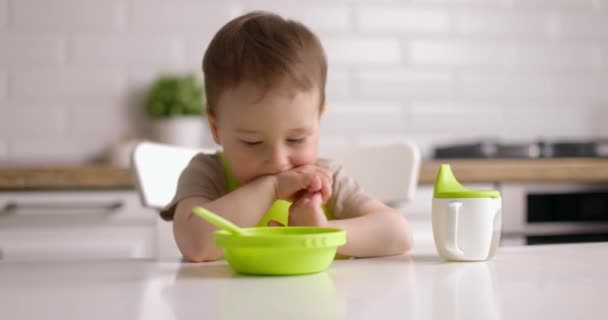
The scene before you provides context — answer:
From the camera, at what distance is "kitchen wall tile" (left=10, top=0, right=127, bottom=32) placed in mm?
2691

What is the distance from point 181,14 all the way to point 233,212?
1821mm

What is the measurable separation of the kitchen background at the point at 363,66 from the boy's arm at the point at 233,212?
1.68m

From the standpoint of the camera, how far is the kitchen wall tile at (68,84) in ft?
8.82

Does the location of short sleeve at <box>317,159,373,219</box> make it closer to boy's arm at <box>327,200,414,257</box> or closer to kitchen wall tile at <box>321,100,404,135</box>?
boy's arm at <box>327,200,414,257</box>

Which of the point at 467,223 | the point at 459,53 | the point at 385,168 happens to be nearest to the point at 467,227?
the point at 467,223

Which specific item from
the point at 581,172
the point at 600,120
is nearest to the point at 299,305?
the point at 581,172

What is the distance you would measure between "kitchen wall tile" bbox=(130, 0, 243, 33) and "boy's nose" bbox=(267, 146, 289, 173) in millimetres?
1760

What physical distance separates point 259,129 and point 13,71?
1856 millimetres

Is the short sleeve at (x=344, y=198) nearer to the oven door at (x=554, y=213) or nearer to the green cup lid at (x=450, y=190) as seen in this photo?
the green cup lid at (x=450, y=190)

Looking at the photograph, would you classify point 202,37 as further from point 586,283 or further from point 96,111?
point 586,283

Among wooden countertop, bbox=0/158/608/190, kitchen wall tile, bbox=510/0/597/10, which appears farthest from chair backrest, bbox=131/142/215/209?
kitchen wall tile, bbox=510/0/597/10

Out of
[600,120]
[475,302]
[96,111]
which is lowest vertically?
[600,120]

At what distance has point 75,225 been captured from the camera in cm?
218

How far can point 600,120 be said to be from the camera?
322 centimetres
